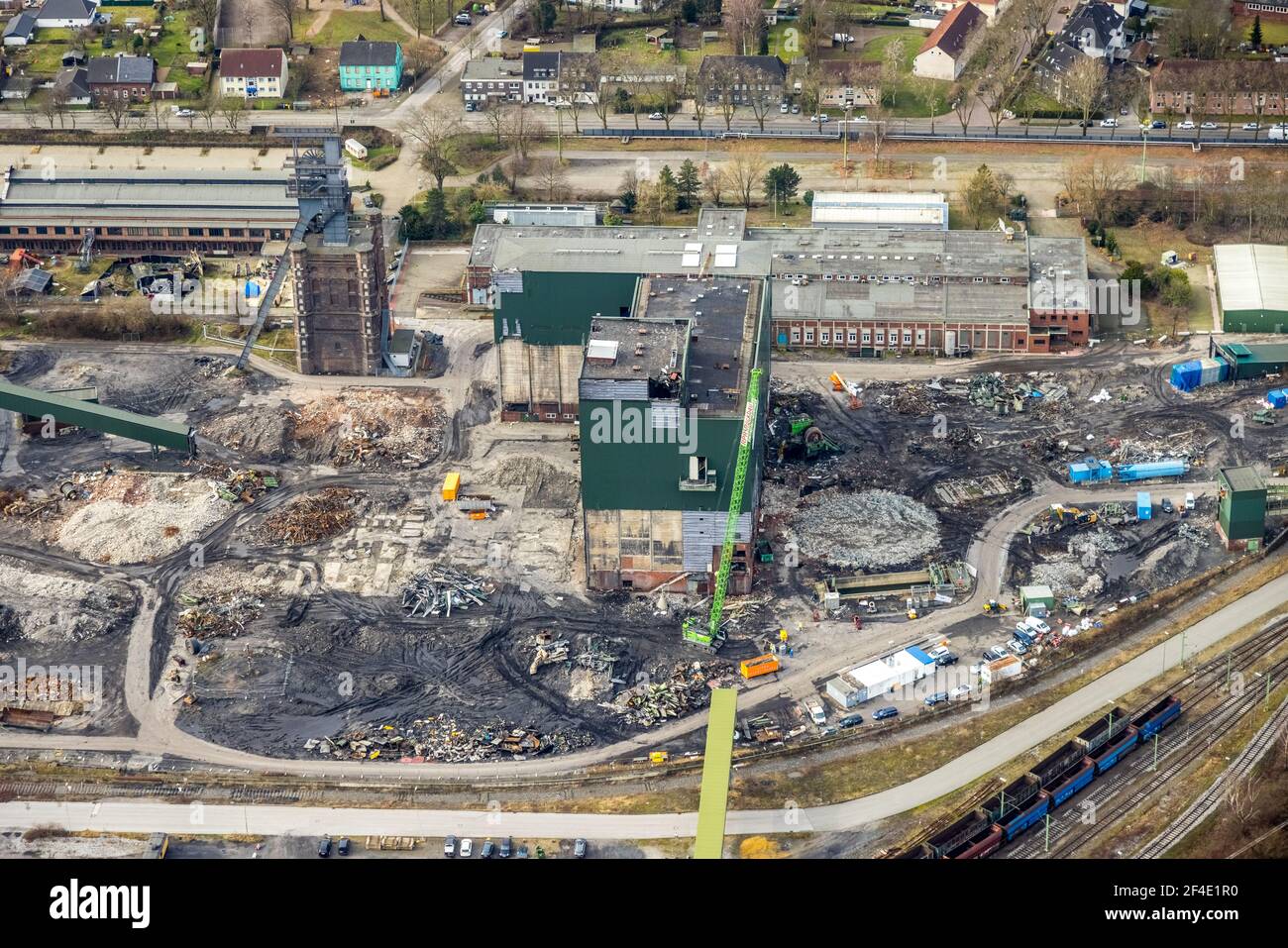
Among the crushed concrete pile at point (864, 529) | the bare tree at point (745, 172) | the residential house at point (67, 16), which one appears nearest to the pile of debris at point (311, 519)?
the crushed concrete pile at point (864, 529)

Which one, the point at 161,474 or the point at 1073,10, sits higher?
the point at 1073,10

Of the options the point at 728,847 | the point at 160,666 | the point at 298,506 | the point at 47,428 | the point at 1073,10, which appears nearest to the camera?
the point at 728,847

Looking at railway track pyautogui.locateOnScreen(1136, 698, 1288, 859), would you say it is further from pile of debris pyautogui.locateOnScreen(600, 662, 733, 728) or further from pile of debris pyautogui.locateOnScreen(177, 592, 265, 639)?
pile of debris pyautogui.locateOnScreen(177, 592, 265, 639)

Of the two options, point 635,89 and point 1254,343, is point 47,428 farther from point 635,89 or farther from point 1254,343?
point 1254,343

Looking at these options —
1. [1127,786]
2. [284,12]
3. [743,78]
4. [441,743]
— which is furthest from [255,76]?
[1127,786]

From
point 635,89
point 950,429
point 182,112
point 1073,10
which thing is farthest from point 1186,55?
point 182,112

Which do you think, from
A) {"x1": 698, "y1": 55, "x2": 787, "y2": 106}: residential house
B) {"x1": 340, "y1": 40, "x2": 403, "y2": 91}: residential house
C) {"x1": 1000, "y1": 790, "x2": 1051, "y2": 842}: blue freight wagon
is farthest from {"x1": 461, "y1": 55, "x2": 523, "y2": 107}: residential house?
{"x1": 1000, "y1": 790, "x2": 1051, "y2": 842}: blue freight wagon

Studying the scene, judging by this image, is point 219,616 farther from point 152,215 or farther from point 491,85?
point 491,85
